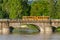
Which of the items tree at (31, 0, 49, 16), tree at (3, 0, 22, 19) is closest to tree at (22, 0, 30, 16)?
tree at (31, 0, 49, 16)

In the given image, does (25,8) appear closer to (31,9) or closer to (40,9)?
(31,9)

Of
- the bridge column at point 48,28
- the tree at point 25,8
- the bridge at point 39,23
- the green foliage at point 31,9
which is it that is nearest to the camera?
the bridge column at point 48,28

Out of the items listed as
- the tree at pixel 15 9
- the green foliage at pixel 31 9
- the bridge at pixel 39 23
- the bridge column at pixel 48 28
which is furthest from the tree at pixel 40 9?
the bridge column at pixel 48 28

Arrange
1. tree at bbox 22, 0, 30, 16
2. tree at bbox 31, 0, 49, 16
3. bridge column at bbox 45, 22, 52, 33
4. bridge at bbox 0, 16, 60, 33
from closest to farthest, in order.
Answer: bridge column at bbox 45, 22, 52, 33 → bridge at bbox 0, 16, 60, 33 → tree at bbox 31, 0, 49, 16 → tree at bbox 22, 0, 30, 16

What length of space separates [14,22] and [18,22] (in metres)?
0.77

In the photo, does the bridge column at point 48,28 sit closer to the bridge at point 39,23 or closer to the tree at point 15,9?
the bridge at point 39,23

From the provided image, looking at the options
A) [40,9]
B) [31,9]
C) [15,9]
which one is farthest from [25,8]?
[15,9]

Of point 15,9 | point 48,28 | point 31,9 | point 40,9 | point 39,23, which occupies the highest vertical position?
point 15,9

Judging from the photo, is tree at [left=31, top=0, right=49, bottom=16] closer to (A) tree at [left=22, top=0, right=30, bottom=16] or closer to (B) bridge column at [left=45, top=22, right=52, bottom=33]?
(A) tree at [left=22, top=0, right=30, bottom=16]

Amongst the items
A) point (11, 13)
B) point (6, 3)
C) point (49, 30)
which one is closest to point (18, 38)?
point (49, 30)

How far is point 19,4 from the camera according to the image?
313 feet

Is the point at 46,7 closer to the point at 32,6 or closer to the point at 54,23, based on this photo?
the point at 32,6

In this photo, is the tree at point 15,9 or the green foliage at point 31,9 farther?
the green foliage at point 31,9

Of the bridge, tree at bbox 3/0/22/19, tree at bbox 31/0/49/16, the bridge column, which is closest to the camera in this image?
the bridge column
